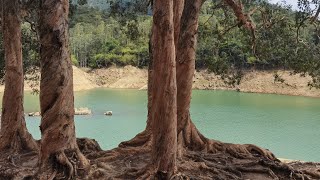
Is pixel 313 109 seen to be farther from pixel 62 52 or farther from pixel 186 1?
pixel 62 52

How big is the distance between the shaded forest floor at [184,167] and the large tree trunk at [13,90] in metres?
0.38

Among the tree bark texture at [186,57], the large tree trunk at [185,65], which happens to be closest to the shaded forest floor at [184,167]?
the large tree trunk at [185,65]

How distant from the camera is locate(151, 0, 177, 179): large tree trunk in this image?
17.6 feet

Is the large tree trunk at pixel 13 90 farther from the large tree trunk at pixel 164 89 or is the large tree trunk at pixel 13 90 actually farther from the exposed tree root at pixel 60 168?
the large tree trunk at pixel 164 89

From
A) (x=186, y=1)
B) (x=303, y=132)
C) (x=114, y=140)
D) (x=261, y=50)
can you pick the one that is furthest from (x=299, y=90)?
(x=186, y=1)

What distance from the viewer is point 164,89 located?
17.7ft

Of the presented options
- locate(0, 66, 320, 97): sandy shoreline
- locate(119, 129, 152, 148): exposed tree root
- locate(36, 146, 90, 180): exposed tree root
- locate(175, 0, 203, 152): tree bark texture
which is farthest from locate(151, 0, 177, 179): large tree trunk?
locate(0, 66, 320, 97): sandy shoreline

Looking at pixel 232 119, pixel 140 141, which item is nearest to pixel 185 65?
pixel 140 141

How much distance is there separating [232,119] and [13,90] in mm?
19939

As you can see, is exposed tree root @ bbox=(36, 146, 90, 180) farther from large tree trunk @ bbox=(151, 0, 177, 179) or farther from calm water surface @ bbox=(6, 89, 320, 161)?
calm water surface @ bbox=(6, 89, 320, 161)

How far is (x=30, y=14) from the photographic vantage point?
33.7ft

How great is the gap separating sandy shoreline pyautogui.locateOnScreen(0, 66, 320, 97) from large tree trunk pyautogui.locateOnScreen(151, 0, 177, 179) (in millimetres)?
33228

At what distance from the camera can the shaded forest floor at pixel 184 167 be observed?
6039mm

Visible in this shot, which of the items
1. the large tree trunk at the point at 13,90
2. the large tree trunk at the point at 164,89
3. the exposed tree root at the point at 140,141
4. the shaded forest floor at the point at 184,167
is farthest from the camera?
the large tree trunk at the point at 13,90
